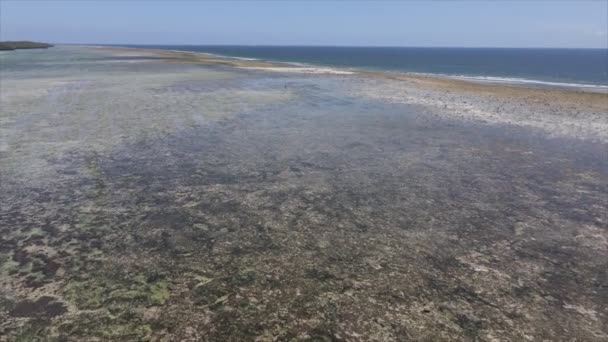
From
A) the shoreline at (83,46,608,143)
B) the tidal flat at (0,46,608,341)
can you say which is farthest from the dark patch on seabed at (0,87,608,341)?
the shoreline at (83,46,608,143)

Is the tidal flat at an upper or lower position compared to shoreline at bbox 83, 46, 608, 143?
lower

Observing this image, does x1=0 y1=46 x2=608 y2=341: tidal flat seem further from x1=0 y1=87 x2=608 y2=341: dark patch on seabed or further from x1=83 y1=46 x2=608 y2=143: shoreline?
x1=83 y1=46 x2=608 y2=143: shoreline

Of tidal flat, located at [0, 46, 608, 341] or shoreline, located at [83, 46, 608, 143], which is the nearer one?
tidal flat, located at [0, 46, 608, 341]

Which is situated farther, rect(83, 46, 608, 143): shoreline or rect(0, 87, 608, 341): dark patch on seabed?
rect(83, 46, 608, 143): shoreline

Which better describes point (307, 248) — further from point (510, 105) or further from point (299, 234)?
point (510, 105)

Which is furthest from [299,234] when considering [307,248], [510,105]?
[510,105]

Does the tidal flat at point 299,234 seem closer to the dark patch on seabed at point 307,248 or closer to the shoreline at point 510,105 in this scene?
the dark patch on seabed at point 307,248
